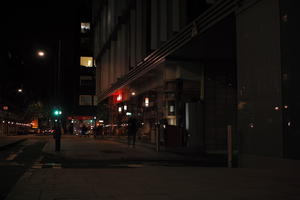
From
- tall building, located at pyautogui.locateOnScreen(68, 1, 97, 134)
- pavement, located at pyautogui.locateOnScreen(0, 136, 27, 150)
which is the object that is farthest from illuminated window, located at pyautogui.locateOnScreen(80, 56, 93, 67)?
pavement, located at pyautogui.locateOnScreen(0, 136, 27, 150)

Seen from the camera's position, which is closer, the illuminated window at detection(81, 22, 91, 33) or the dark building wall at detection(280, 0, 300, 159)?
the dark building wall at detection(280, 0, 300, 159)

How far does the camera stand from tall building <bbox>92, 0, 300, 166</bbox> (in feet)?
33.8

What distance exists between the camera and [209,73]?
22.2 meters

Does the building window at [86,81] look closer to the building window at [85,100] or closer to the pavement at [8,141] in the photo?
the building window at [85,100]

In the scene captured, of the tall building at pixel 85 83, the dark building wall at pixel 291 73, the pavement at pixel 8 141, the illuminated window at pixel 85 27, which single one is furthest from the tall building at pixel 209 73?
the illuminated window at pixel 85 27

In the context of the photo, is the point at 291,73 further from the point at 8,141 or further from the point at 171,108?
the point at 8,141

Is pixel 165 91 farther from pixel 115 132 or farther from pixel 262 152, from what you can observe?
pixel 115 132

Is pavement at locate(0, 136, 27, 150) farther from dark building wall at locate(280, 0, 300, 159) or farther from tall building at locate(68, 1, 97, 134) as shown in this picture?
tall building at locate(68, 1, 97, 134)

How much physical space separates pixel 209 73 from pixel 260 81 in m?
11.0

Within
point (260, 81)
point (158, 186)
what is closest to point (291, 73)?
point (260, 81)

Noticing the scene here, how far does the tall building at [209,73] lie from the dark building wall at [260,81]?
3 cm

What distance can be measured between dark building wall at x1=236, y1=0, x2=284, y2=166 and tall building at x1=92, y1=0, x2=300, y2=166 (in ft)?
0.09

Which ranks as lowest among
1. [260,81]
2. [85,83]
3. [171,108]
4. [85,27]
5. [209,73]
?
[171,108]

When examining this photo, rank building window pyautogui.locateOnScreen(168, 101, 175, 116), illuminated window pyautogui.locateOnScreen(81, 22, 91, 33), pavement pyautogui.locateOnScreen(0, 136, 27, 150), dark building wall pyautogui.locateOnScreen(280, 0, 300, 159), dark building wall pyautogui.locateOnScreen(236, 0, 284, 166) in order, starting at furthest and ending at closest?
illuminated window pyautogui.locateOnScreen(81, 22, 91, 33), pavement pyautogui.locateOnScreen(0, 136, 27, 150), building window pyautogui.locateOnScreen(168, 101, 175, 116), dark building wall pyautogui.locateOnScreen(236, 0, 284, 166), dark building wall pyautogui.locateOnScreen(280, 0, 300, 159)
